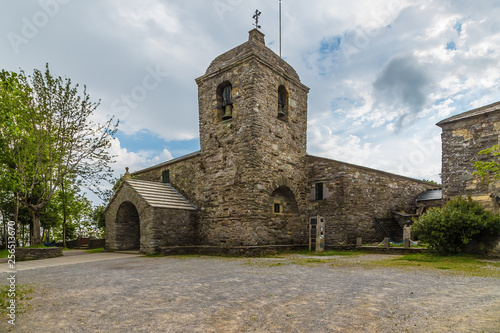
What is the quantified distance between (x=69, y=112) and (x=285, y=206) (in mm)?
10592

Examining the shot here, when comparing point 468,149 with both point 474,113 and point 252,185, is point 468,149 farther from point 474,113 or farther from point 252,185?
point 252,185

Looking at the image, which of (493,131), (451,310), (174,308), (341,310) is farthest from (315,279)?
(493,131)

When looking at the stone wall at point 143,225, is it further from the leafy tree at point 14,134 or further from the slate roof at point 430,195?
the slate roof at point 430,195

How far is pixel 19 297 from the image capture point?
16.1 ft

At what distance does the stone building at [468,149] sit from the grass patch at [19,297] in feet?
40.6

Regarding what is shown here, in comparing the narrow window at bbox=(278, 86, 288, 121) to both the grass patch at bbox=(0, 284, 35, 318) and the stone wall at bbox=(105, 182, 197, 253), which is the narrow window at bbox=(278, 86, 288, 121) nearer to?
the stone wall at bbox=(105, 182, 197, 253)

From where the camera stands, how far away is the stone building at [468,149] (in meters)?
10.2

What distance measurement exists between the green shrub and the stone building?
53 centimetres

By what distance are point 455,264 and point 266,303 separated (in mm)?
6594

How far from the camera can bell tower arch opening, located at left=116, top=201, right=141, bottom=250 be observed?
14289 mm

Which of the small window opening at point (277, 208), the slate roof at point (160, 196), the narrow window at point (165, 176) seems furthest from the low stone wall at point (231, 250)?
the narrow window at point (165, 176)

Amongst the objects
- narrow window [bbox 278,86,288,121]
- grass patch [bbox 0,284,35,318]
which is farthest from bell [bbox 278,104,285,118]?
grass patch [bbox 0,284,35,318]

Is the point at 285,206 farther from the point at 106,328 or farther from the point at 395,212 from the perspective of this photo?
the point at 106,328

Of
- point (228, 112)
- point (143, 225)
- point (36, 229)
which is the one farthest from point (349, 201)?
point (36, 229)
